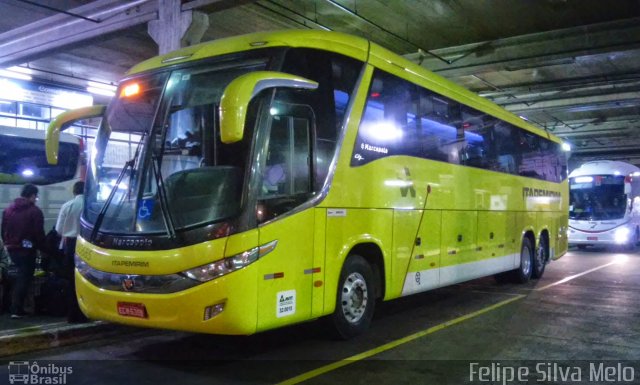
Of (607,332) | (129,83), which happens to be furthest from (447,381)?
(129,83)

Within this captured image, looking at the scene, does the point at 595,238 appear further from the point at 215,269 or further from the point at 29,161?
the point at 215,269

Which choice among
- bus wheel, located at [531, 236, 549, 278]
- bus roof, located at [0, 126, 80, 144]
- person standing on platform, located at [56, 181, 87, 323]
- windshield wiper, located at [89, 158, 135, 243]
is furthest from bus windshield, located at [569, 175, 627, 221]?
windshield wiper, located at [89, 158, 135, 243]

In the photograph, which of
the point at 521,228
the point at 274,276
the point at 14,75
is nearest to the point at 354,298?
the point at 274,276

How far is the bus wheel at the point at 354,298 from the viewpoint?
6.77m

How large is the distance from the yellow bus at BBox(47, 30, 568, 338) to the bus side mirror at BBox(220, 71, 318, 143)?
1cm

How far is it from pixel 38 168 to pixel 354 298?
1197 centimetres

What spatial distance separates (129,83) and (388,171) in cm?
351

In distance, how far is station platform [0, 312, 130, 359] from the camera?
646cm

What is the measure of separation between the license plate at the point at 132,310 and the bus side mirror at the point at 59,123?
6.86 ft

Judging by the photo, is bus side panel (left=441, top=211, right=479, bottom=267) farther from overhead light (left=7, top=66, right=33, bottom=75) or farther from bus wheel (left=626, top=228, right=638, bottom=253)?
bus wheel (left=626, top=228, right=638, bottom=253)

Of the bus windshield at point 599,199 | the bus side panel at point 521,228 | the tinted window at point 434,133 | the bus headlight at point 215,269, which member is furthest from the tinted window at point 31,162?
the bus windshield at point 599,199

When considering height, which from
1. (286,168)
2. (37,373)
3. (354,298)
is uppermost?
(286,168)

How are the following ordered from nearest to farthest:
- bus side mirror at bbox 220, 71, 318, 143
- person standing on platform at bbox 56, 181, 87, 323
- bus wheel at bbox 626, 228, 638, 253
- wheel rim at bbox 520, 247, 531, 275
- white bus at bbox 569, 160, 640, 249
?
A: 1. bus side mirror at bbox 220, 71, 318, 143
2. person standing on platform at bbox 56, 181, 87, 323
3. wheel rim at bbox 520, 247, 531, 275
4. white bus at bbox 569, 160, 640, 249
5. bus wheel at bbox 626, 228, 638, 253

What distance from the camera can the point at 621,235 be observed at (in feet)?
76.7
